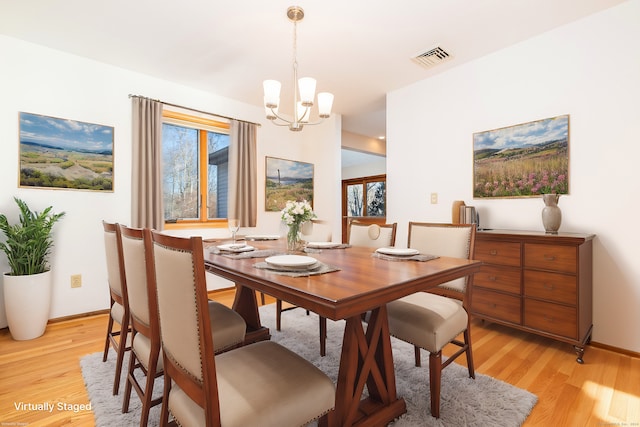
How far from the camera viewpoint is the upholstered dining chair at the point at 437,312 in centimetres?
153

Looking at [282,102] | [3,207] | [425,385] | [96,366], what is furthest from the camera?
[282,102]

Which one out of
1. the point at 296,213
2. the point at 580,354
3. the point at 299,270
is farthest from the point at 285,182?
the point at 580,354

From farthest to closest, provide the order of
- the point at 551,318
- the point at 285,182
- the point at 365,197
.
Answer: the point at 365,197, the point at 285,182, the point at 551,318

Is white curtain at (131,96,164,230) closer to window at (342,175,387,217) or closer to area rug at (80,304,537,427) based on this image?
area rug at (80,304,537,427)

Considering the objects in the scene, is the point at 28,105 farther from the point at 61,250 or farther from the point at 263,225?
the point at 263,225

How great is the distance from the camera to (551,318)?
7.38ft

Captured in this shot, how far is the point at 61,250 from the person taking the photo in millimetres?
2873

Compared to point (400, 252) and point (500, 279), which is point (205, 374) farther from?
point (500, 279)

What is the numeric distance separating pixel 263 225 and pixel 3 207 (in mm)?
2626

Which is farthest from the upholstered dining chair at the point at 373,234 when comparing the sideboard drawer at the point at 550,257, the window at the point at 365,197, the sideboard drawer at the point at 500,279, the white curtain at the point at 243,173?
the window at the point at 365,197

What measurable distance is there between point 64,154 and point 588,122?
4.58 m

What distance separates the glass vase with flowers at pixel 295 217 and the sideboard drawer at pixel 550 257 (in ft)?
5.73

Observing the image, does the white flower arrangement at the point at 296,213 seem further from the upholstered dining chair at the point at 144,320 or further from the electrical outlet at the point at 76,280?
the electrical outlet at the point at 76,280

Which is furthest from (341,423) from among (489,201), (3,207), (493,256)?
(3,207)
